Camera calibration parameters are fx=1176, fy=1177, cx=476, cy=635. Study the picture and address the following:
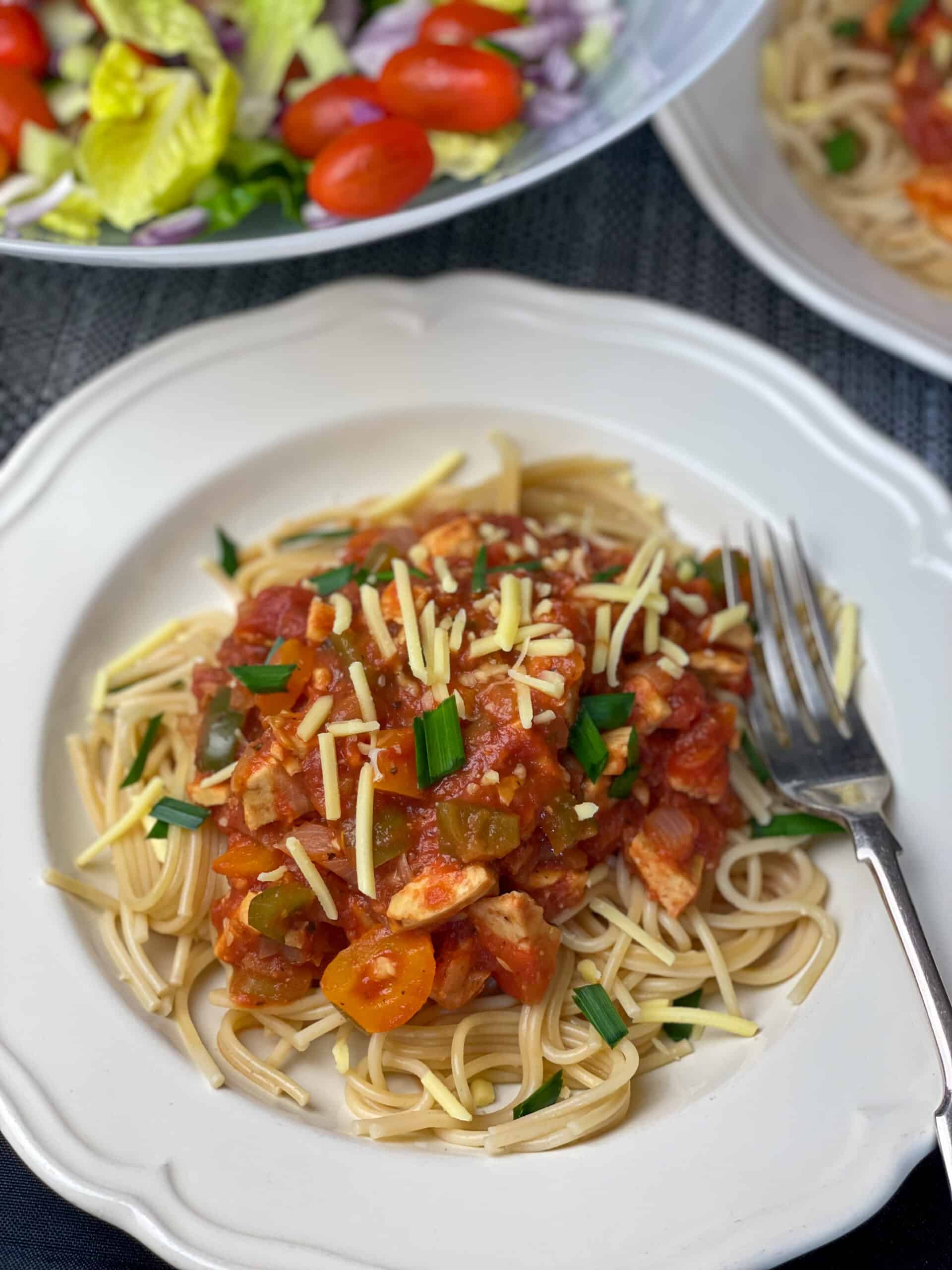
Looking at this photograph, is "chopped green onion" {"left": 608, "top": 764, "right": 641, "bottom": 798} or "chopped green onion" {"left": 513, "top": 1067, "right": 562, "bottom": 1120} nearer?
"chopped green onion" {"left": 513, "top": 1067, "right": 562, "bottom": 1120}

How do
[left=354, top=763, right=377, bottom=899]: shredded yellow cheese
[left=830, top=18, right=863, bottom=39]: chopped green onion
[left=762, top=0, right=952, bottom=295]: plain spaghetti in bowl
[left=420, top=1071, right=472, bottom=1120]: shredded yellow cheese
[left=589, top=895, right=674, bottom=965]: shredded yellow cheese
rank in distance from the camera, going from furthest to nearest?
[left=830, top=18, right=863, bottom=39]: chopped green onion < [left=762, top=0, right=952, bottom=295]: plain spaghetti in bowl < [left=589, top=895, right=674, bottom=965]: shredded yellow cheese < [left=420, top=1071, right=472, bottom=1120]: shredded yellow cheese < [left=354, top=763, right=377, bottom=899]: shredded yellow cheese

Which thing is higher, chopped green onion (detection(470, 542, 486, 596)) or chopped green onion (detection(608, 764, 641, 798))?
chopped green onion (detection(470, 542, 486, 596))

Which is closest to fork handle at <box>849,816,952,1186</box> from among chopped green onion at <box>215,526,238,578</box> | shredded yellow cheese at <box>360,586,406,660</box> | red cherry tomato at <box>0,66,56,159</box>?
shredded yellow cheese at <box>360,586,406,660</box>

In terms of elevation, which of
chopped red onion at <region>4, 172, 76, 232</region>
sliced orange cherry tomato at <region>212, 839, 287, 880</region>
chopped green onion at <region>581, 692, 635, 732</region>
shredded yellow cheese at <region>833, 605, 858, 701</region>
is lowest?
shredded yellow cheese at <region>833, 605, 858, 701</region>

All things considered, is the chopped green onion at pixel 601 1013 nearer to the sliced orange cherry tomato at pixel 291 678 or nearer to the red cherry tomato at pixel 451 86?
the sliced orange cherry tomato at pixel 291 678

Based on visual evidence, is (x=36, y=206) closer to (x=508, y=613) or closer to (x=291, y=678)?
(x=291, y=678)

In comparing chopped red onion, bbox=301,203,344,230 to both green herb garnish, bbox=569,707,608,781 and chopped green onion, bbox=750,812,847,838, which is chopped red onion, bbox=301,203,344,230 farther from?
chopped green onion, bbox=750,812,847,838

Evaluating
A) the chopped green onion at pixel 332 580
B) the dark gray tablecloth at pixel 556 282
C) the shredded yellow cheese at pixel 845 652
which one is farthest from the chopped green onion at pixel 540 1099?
the dark gray tablecloth at pixel 556 282
